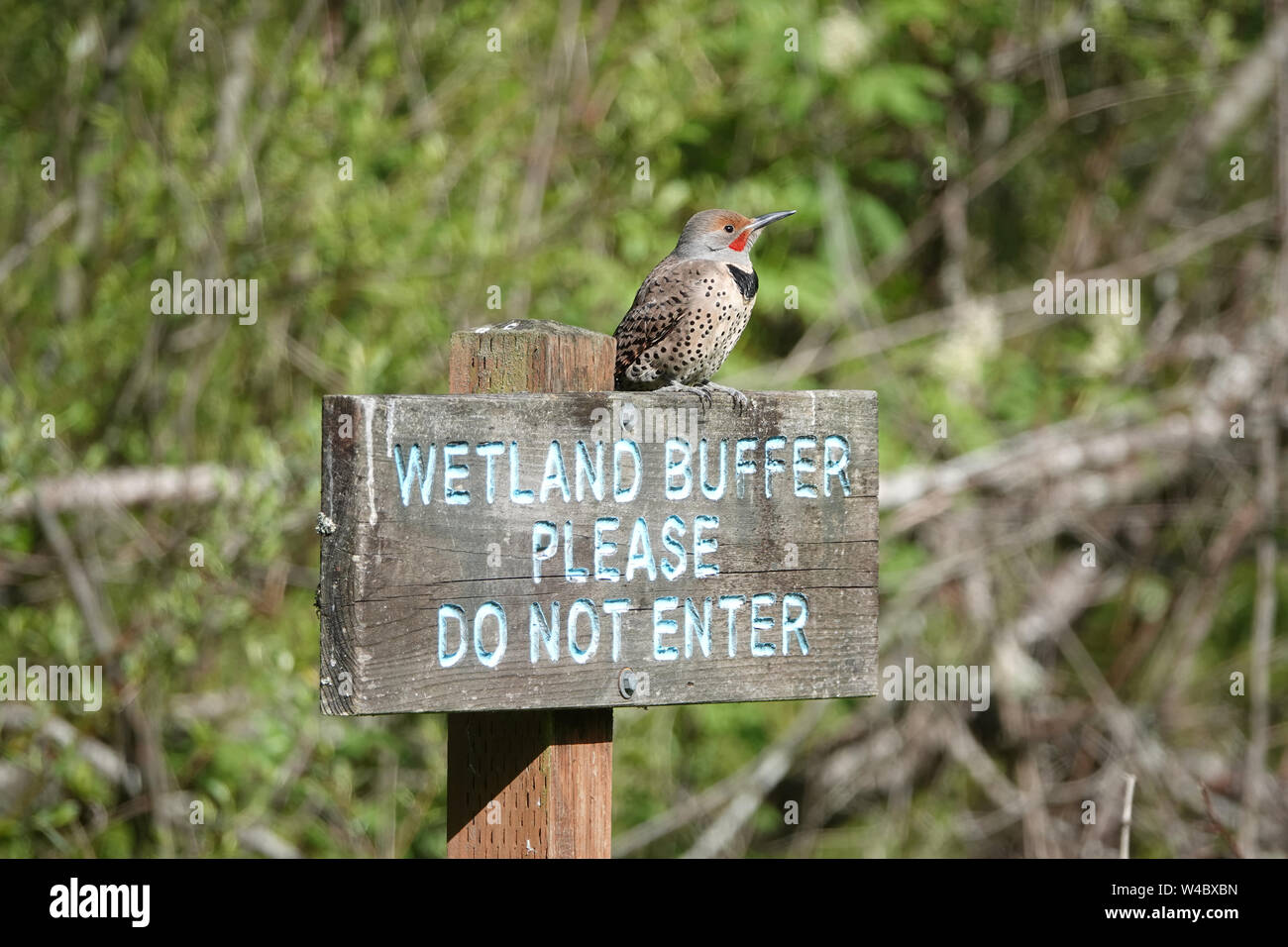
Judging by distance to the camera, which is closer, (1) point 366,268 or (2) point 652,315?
(2) point 652,315

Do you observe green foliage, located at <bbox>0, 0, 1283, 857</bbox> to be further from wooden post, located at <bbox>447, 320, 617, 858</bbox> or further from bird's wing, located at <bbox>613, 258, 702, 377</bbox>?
wooden post, located at <bbox>447, 320, 617, 858</bbox>

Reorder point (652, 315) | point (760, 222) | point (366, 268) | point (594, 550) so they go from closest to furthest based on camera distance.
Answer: point (594, 550) → point (652, 315) → point (760, 222) → point (366, 268)

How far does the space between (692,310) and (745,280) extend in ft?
0.81

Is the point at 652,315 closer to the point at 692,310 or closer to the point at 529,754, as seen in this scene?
the point at 692,310

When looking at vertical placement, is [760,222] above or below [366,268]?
below

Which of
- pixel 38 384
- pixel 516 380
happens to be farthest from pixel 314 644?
pixel 516 380

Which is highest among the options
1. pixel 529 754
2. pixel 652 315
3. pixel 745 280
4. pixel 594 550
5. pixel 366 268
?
pixel 366 268

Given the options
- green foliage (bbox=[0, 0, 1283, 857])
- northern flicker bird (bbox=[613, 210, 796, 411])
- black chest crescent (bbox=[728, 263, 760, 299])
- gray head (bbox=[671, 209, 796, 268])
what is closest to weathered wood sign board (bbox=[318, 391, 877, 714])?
northern flicker bird (bbox=[613, 210, 796, 411])

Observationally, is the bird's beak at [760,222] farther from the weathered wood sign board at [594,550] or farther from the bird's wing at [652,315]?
the weathered wood sign board at [594,550]

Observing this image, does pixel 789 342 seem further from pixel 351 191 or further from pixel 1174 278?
pixel 351 191

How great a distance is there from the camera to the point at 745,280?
3.67m

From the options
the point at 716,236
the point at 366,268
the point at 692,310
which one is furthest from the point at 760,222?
the point at 366,268

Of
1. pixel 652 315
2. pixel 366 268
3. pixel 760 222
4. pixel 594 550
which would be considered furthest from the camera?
pixel 366 268

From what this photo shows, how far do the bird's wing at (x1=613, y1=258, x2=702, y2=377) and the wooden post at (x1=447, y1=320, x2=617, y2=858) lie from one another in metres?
1.08
